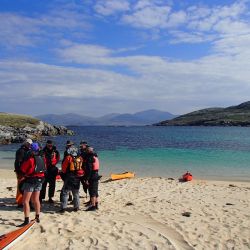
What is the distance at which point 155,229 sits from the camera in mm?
10938

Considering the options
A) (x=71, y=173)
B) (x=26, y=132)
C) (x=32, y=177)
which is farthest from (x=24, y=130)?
(x=32, y=177)

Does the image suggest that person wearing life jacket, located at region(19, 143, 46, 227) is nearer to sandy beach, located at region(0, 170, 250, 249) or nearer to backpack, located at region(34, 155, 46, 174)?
backpack, located at region(34, 155, 46, 174)

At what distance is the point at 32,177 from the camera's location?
1084cm

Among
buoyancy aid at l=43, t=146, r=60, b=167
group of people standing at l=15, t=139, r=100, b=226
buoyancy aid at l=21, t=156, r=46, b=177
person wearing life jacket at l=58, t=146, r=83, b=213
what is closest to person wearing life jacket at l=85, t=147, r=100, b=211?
group of people standing at l=15, t=139, r=100, b=226

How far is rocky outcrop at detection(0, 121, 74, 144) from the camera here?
70.3 metres

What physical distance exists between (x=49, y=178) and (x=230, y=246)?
688cm

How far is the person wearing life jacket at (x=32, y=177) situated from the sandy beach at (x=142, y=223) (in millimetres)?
586

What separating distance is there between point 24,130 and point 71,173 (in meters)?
76.7

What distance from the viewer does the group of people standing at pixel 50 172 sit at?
1085cm

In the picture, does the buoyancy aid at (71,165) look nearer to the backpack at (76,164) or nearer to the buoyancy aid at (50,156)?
the backpack at (76,164)

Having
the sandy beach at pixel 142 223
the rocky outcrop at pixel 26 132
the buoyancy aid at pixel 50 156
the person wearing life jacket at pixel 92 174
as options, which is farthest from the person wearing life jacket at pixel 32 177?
the rocky outcrop at pixel 26 132

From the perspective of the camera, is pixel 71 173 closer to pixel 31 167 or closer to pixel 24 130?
pixel 31 167

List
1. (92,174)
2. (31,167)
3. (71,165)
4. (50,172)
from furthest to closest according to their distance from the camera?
(50,172) → (92,174) → (71,165) → (31,167)

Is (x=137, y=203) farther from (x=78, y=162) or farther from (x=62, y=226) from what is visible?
(x=62, y=226)
